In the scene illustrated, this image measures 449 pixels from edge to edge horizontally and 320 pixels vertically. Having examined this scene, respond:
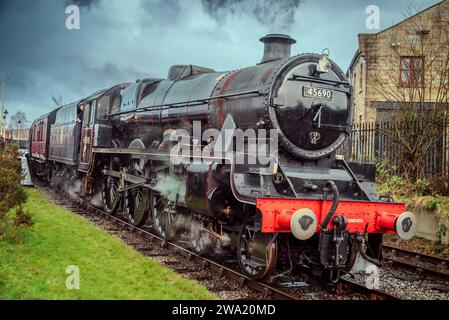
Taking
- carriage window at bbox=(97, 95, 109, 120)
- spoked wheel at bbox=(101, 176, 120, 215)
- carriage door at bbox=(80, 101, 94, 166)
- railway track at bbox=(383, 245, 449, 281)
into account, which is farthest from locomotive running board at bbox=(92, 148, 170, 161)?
railway track at bbox=(383, 245, 449, 281)

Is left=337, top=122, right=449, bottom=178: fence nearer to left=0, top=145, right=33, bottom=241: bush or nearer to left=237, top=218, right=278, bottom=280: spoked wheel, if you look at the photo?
left=237, top=218, right=278, bottom=280: spoked wheel

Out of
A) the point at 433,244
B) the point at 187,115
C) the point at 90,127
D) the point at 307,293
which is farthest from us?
the point at 90,127

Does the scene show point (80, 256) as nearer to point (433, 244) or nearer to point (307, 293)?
point (307, 293)

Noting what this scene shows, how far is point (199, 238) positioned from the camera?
8359mm

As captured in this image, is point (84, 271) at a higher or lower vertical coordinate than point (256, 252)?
lower

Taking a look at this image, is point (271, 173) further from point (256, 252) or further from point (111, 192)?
point (111, 192)

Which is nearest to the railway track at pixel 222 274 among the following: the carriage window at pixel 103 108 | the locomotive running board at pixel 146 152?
the locomotive running board at pixel 146 152

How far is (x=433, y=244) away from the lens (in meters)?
10.1

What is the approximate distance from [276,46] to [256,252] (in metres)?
3.53

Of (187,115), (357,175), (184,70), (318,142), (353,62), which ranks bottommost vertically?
(357,175)

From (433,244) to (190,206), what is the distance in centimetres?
578

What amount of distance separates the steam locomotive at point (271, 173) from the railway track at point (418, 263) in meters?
1.26

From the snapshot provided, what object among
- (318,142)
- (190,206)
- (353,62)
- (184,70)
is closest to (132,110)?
(184,70)

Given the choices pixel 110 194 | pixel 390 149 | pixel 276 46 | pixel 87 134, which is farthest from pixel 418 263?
pixel 87 134
